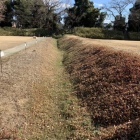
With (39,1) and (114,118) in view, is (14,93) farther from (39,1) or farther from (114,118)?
(39,1)

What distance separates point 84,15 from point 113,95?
59047mm

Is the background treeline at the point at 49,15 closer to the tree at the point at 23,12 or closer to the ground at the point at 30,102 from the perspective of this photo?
the tree at the point at 23,12

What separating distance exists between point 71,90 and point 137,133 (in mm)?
5724

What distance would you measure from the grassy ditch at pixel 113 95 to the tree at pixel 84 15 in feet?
177

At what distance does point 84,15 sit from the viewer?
219 feet

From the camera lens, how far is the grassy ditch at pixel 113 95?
7107mm

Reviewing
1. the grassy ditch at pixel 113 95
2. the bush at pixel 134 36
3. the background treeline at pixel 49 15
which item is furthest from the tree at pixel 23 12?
the grassy ditch at pixel 113 95

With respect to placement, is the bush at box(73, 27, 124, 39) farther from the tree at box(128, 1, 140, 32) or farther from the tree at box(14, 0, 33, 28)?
the tree at box(14, 0, 33, 28)

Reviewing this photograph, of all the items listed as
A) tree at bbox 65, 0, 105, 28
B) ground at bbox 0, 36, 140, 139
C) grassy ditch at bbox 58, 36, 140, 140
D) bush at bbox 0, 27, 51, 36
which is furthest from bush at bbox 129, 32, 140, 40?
grassy ditch at bbox 58, 36, 140, 140

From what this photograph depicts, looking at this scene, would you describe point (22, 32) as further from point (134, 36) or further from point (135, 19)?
point (135, 19)

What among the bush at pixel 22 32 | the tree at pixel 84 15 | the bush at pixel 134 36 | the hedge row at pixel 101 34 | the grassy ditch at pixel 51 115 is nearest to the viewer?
the grassy ditch at pixel 51 115

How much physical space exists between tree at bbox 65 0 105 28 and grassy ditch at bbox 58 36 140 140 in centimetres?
5398

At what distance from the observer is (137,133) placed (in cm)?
630

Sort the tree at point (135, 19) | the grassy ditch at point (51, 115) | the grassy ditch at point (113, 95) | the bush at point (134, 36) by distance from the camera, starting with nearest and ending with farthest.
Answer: the grassy ditch at point (113, 95) < the grassy ditch at point (51, 115) < the bush at point (134, 36) < the tree at point (135, 19)
